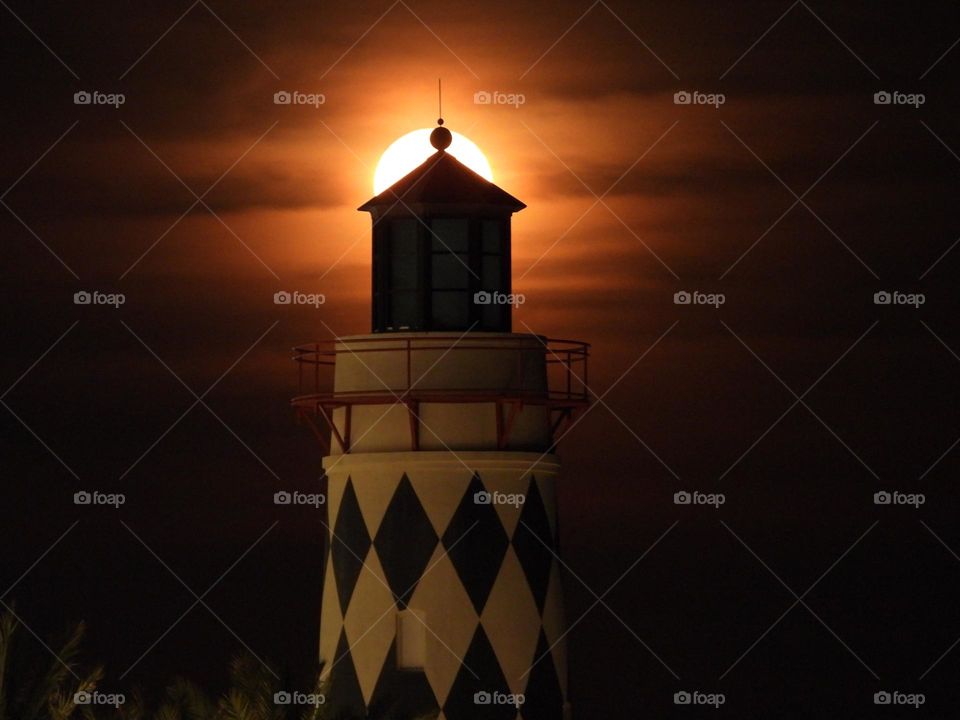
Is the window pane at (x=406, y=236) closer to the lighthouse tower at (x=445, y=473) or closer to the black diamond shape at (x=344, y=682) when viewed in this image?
the lighthouse tower at (x=445, y=473)

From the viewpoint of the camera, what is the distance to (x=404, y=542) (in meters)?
56.5

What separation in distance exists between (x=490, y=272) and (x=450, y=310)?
845 millimetres

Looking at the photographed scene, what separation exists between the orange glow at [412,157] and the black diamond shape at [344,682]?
704cm

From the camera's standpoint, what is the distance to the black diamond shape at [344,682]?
186 ft

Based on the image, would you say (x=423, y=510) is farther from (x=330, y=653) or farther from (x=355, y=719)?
(x=355, y=719)

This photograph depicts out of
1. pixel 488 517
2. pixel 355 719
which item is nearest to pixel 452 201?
pixel 488 517

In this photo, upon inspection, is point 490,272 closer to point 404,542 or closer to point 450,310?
point 450,310

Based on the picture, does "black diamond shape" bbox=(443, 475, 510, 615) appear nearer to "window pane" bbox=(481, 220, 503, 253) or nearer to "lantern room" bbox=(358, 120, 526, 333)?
"lantern room" bbox=(358, 120, 526, 333)

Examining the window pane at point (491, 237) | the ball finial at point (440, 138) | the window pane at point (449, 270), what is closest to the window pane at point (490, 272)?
the window pane at point (491, 237)

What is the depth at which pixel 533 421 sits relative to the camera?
57.4m

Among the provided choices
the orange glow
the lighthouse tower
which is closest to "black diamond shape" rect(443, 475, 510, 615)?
the lighthouse tower

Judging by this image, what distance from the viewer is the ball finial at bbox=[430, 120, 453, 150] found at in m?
56.6

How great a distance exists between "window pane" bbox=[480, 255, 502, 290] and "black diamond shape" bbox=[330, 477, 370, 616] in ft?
12.3

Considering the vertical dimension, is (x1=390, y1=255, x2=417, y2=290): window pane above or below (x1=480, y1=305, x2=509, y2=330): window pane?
above
